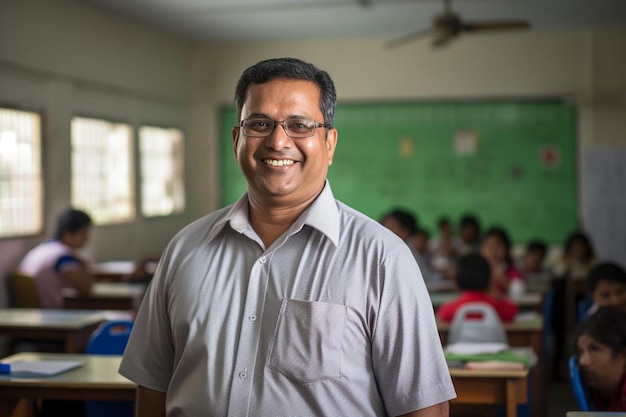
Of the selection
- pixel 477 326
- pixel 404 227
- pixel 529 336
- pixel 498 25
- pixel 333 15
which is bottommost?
pixel 529 336

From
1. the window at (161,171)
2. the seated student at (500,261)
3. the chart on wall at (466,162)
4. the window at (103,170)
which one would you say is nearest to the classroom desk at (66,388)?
the seated student at (500,261)

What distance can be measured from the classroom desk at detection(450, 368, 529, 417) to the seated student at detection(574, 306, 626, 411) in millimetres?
234

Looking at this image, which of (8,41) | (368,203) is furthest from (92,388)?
(368,203)

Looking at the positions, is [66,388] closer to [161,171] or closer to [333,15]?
[333,15]

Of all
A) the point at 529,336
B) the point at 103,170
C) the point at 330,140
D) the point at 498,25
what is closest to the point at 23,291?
the point at 103,170

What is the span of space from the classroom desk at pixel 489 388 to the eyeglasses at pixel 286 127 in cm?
168

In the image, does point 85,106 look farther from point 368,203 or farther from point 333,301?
point 333,301

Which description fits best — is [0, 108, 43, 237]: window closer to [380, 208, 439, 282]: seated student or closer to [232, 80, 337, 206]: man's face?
[380, 208, 439, 282]: seated student

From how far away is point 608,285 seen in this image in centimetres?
433

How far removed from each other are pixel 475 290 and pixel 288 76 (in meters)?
3.10

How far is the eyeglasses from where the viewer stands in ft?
5.64

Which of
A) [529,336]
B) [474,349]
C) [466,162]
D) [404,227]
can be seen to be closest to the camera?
[474,349]

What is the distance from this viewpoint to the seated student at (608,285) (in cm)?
426

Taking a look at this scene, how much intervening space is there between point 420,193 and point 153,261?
122 inches
